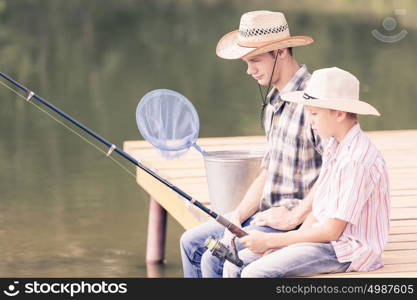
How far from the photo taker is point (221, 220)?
4262 millimetres

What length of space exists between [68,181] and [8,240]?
1317 mm

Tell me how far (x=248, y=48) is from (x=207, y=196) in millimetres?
1186

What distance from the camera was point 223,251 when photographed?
421cm

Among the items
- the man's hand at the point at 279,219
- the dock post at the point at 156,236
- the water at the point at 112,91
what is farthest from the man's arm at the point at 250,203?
the dock post at the point at 156,236

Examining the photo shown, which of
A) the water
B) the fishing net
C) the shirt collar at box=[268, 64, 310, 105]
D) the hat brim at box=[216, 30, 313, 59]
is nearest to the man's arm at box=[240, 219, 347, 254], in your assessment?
the shirt collar at box=[268, 64, 310, 105]

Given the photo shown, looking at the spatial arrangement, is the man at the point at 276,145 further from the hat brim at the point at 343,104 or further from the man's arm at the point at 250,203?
the hat brim at the point at 343,104

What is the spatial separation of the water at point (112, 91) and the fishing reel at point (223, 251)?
2.04 metres

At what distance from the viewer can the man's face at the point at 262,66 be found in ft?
14.3

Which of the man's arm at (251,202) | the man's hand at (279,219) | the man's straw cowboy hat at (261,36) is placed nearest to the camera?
the man's hand at (279,219)

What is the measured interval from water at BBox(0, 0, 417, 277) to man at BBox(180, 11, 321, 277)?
188cm

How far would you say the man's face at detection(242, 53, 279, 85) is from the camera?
171 inches

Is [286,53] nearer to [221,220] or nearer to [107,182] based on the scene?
[221,220]

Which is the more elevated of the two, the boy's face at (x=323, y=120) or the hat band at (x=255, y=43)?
the hat band at (x=255, y=43)

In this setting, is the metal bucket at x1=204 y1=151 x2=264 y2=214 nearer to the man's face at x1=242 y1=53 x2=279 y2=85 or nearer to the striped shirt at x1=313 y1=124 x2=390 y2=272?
the man's face at x1=242 y1=53 x2=279 y2=85
